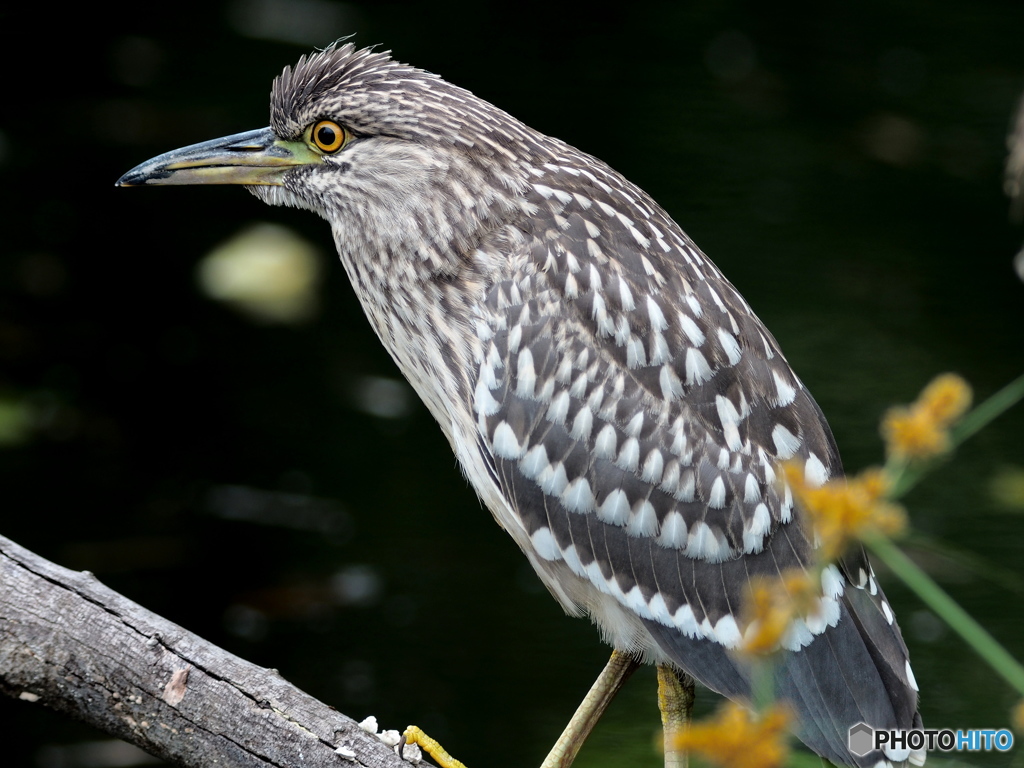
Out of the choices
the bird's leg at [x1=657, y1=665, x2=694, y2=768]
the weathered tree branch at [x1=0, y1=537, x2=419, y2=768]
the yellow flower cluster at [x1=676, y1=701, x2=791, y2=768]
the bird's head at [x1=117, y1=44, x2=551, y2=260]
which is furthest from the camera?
the bird's leg at [x1=657, y1=665, x2=694, y2=768]

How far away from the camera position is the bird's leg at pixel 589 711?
3.10m

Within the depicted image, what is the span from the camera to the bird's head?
9.63ft

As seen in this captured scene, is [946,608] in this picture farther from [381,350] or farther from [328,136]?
[381,350]

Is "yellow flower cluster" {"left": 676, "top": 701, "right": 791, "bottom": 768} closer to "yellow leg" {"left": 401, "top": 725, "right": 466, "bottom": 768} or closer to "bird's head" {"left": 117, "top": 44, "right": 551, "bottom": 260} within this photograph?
"yellow leg" {"left": 401, "top": 725, "right": 466, "bottom": 768}

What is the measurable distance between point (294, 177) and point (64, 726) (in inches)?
99.7

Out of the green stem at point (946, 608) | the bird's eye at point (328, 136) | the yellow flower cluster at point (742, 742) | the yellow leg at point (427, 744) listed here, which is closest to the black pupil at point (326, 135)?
the bird's eye at point (328, 136)

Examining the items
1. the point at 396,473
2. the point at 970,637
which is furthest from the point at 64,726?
the point at 970,637

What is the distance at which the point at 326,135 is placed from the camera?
3.06 m

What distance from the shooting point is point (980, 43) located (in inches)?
351

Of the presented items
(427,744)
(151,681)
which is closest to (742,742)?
(151,681)

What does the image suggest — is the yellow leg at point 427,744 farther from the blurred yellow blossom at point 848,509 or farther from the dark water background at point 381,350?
the blurred yellow blossom at point 848,509

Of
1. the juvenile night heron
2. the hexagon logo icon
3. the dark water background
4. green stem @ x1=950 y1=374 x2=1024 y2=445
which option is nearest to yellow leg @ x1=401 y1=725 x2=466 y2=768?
the juvenile night heron

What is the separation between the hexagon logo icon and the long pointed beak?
191 cm

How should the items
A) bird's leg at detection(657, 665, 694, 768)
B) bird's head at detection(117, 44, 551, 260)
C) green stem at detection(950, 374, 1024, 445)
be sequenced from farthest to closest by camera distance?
bird's leg at detection(657, 665, 694, 768) → bird's head at detection(117, 44, 551, 260) → green stem at detection(950, 374, 1024, 445)
